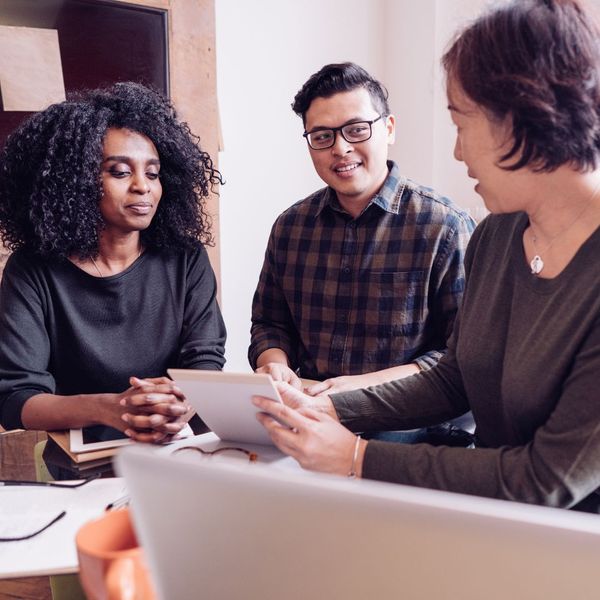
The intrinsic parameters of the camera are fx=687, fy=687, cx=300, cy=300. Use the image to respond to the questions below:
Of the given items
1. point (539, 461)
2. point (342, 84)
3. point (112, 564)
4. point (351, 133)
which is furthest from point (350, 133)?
point (112, 564)

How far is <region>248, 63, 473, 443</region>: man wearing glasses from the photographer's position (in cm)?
164

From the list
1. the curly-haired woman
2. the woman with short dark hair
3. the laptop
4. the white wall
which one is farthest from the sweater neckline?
the white wall

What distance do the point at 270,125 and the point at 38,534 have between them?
2.28 metres

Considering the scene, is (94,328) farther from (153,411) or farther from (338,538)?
(338,538)

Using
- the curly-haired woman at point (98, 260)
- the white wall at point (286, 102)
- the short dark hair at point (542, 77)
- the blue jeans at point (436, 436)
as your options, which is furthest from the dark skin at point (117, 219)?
the white wall at point (286, 102)

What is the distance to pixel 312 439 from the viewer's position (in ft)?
3.14

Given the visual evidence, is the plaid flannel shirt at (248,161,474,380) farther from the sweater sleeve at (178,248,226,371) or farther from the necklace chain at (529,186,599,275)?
the necklace chain at (529,186,599,275)

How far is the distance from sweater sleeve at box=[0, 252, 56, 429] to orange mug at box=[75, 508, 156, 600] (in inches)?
33.4

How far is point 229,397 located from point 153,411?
0.28 metres

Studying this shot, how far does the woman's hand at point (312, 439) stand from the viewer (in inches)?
37.3

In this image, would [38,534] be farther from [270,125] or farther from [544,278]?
[270,125]

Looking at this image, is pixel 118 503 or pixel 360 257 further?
pixel 360 257

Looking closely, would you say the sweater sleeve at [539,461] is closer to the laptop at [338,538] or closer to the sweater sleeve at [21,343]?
the laptop at [338,538]

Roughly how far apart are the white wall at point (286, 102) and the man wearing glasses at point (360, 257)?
1000 mm
